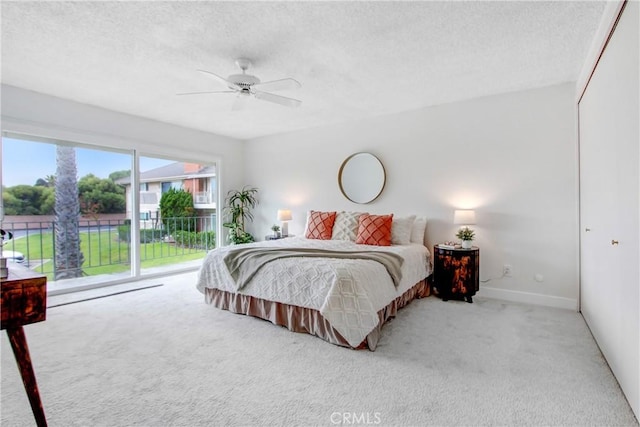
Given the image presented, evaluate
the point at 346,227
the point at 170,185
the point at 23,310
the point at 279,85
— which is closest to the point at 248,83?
the point at 279,85

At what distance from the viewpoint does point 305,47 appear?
2.60m

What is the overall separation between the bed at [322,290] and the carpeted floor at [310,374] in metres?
0.14

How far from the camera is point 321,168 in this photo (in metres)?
5.23

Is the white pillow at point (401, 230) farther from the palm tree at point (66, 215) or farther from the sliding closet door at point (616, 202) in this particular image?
the palm tree at point (66, 215)

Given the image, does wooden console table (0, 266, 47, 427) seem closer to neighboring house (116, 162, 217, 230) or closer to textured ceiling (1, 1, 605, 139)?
textured ceiling (1, 1, 605, 139)

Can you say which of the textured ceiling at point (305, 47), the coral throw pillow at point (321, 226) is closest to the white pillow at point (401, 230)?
the coral throw pillow at point (321, 226)

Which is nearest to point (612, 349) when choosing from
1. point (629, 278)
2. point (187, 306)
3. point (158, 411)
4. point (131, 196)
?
point (629, 278)

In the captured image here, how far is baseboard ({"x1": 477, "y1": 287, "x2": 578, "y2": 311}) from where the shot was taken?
3.33m

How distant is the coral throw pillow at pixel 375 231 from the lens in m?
3.88

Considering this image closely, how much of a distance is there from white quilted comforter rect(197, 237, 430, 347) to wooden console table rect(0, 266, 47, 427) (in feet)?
5.49

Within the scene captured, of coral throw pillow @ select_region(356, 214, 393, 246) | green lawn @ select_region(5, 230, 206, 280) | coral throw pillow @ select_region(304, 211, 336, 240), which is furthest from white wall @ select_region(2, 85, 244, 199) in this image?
coral throw pillow @ select_region(356, 214, 393, 246)

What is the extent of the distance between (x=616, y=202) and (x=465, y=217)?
1682 millimetres

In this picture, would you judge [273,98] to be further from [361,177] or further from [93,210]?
[93,210]

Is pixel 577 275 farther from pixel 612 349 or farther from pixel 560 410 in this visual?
pixel 560 410
